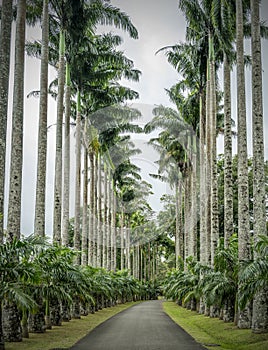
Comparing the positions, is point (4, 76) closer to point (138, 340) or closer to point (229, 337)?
point (138, 340)

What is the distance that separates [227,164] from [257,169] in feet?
21.5

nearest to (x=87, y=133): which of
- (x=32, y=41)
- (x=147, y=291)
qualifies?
(x=32, y=41)

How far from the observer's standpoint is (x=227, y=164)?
23203mm

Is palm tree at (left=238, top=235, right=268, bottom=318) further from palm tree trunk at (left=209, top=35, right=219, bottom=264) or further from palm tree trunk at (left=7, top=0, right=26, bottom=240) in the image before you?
palm tree trunk at (left=209, top=35, right=219, bottom=264)

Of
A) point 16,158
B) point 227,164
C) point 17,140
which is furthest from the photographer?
point 227,164

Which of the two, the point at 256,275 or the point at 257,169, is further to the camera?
the point at 257,169

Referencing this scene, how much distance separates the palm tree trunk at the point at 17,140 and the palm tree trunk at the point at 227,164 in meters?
9.86

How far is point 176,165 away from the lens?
52.7m

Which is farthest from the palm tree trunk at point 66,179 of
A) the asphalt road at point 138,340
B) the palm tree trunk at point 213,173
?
the asphalt road at point 138,340

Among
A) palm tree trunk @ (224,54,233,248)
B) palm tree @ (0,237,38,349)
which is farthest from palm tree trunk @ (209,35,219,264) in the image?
palm tree @ (0,237,38,349)

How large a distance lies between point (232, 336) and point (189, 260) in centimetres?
1634

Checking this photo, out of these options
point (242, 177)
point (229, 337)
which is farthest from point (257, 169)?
point (229, 337)

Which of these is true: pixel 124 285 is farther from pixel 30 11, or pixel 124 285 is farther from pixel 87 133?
pixel 30 11

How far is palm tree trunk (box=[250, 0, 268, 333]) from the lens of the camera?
1502cm
